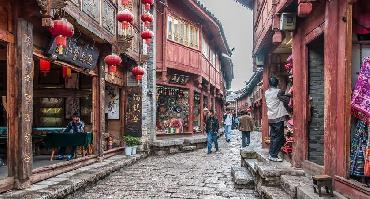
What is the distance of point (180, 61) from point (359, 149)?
49.9ft

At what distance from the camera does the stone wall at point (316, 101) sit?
820 cm

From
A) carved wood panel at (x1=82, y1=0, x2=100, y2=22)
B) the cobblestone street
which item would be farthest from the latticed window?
carved wood panel at (x1=82, y1=0, x2=100, y2=22)

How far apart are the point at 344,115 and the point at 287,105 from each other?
3451 mm

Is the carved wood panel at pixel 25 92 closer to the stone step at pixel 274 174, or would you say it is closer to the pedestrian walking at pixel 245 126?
the stone step at pixel 274 174

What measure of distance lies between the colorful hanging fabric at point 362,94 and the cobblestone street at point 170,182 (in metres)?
3.58

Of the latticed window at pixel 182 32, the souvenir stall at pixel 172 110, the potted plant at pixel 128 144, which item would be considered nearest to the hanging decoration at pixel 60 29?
the potted plant at pixel 128 144

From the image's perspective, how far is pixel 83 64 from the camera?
11531 millimetres

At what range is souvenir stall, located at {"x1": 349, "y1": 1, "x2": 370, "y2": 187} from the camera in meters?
5.69

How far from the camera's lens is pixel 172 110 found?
21.5m

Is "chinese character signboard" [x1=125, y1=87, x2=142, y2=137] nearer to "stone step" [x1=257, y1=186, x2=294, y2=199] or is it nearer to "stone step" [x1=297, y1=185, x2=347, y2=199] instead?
"stone step" [x1=257, y1=186, x2=294, y2=199]

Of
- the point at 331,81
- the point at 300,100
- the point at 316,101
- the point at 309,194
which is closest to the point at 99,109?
the point at 300,100

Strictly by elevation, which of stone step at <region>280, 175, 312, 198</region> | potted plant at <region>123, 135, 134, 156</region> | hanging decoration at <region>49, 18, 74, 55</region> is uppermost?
hanging decoration at <region>49, 18, 74, 55</region>

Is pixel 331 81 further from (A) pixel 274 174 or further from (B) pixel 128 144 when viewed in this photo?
(B) pixel 128 144

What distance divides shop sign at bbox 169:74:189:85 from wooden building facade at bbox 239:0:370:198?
10.8 m
